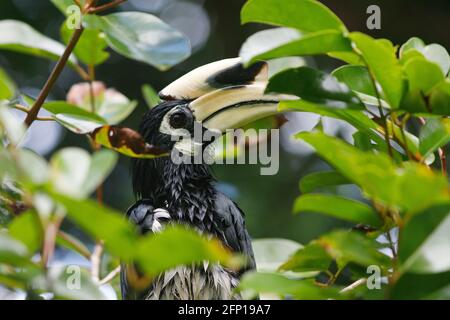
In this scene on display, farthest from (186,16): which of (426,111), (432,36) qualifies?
(426,111)

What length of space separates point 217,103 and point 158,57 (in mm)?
720

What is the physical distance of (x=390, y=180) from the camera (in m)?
0.87

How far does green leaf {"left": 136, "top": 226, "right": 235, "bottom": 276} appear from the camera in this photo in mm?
759

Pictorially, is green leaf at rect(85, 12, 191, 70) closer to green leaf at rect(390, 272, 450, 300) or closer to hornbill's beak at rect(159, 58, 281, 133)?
hornbill's beak at rect(159, 58, 281, 133)

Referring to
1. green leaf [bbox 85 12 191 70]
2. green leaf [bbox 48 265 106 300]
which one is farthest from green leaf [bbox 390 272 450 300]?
green leaf [bbox 85 12 191 70]

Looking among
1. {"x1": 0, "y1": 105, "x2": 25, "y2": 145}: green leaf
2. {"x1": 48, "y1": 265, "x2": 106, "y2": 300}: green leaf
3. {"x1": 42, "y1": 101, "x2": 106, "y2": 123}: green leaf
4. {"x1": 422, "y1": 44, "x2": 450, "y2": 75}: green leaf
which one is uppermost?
{"x1": 42, "y1": 101, "x2": 106, "y2": 123}: green leaf

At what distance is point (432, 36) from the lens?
4434 millimetres

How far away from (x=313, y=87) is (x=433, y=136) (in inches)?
8.5

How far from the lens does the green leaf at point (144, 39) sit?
134cm

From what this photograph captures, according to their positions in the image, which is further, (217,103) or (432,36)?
(432,36)

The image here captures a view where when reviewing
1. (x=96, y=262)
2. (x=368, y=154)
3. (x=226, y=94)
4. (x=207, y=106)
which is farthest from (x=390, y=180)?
(x=207, y=106)

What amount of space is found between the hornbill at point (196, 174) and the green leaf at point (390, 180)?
88 cm

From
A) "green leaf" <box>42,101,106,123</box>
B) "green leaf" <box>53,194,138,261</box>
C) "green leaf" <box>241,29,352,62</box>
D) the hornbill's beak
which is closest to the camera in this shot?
"green leaf" <box>53,194,138,261</box>
